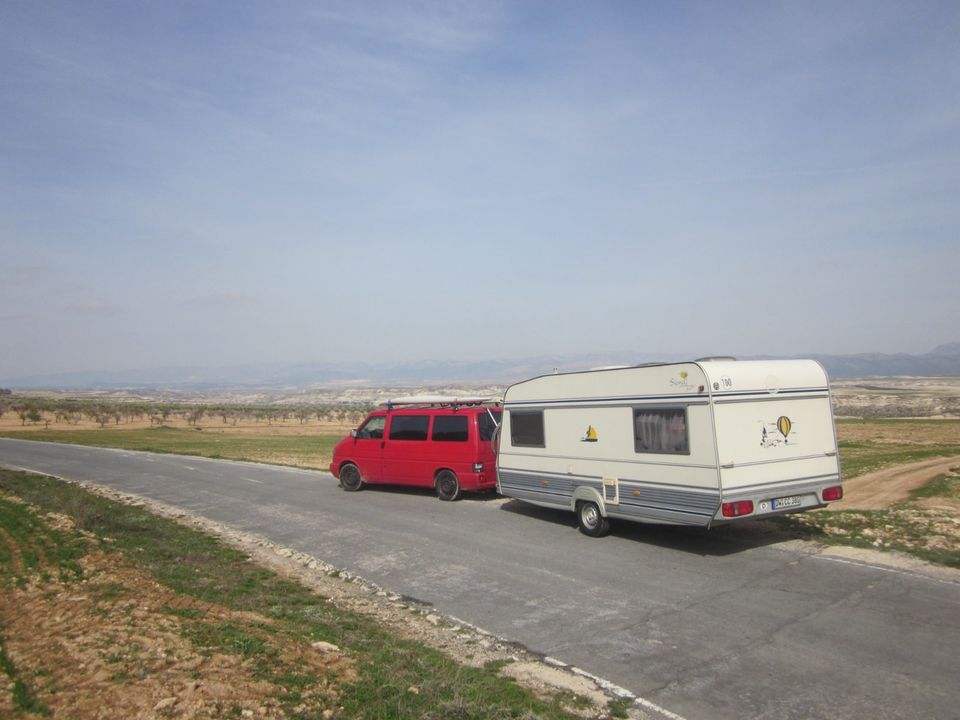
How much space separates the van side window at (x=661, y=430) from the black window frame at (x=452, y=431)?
16.6ft

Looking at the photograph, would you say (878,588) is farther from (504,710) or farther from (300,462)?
(300,462)

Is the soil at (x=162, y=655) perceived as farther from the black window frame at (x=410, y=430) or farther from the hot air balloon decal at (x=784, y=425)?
the black window frame at (x=410, y=430)

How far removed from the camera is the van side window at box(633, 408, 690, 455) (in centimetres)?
990

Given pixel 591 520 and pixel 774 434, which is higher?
pixel 774 434

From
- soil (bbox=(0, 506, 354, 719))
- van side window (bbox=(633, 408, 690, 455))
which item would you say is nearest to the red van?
van side window (bbox=(633, 408, 690, 455))

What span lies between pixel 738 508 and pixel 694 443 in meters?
1.03

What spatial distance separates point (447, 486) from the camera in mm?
15070

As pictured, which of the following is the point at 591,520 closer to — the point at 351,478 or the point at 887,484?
the point at 351,478

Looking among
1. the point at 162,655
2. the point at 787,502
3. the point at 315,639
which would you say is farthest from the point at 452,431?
the point at 162,655

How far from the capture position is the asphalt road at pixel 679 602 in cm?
563

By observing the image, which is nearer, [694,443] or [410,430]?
[694,443]

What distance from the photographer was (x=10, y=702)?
15.7ft

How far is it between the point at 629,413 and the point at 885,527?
14.1 ft

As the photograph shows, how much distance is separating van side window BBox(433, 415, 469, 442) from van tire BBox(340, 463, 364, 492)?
107 inches
